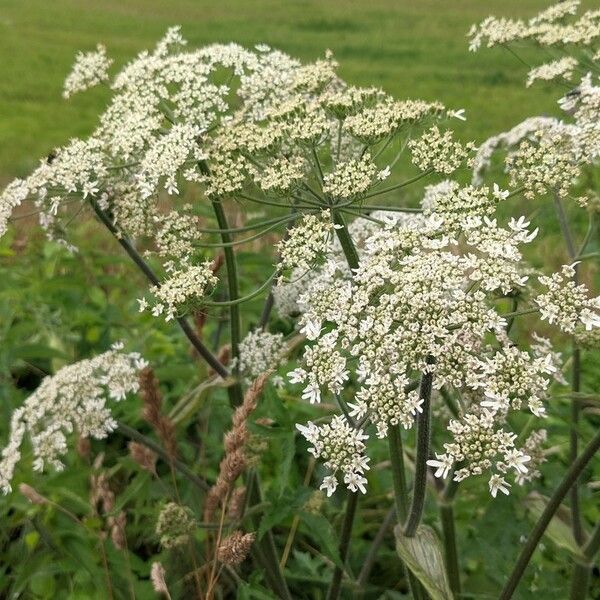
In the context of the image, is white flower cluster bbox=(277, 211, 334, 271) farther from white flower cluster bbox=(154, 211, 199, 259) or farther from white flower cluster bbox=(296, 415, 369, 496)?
white flower cluster bbox=(296, 415, 369, 496)

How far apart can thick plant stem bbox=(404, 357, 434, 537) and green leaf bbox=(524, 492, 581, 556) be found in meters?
0.88

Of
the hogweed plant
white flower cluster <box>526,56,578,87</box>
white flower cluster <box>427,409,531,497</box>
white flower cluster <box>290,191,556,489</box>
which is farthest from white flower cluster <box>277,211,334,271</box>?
white flower cluster <box>526,56,578,87</box>

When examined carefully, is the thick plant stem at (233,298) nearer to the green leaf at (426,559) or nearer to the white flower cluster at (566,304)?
the green leaf at (426,559)

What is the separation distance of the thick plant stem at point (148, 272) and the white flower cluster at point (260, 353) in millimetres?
125

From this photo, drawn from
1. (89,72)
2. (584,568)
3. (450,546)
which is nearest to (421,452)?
(450,546)

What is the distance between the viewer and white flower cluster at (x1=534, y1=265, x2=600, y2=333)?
2.56m

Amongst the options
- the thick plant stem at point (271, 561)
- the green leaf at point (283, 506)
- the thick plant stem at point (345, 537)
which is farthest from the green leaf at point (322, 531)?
the thick plant stem at point (271, 561)

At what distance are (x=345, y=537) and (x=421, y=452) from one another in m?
1.02

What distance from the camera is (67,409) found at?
11.4ft

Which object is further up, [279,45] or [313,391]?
[279,45]

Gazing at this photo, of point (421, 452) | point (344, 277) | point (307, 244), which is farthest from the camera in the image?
point (344, 277)

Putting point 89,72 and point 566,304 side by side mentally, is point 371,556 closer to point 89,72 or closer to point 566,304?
point 566,304

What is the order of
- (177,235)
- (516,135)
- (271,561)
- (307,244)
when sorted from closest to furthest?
(307,244)
(177,235)
(271,561)
(516,135)

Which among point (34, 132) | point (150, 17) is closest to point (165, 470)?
point (34, 132)
